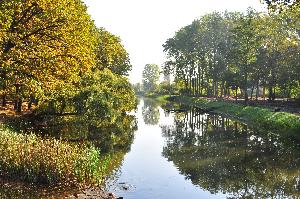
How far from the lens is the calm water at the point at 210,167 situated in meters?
21.0

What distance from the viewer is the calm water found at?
826 inches

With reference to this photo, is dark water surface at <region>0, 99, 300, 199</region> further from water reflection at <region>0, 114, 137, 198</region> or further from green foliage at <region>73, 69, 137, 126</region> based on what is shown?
green foliage at <region>73, 69, 137, 126</region>

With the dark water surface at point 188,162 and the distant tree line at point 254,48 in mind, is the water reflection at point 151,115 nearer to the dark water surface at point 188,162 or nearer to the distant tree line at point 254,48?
the dark water surface at point 188,162

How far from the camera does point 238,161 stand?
28641 millimetres

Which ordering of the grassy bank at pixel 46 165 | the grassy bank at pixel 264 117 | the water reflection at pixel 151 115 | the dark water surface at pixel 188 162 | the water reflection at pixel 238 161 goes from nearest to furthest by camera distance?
the grassy bank at pixel 46 165, the dark water surface at pixel 188 162, the water reflection at pixel 238 161, the grassy bank at pixel 264 117, the water reflection at pixel 151 115

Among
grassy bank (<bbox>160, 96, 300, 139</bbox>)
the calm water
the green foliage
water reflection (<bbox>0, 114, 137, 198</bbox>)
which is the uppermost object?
the green foliage

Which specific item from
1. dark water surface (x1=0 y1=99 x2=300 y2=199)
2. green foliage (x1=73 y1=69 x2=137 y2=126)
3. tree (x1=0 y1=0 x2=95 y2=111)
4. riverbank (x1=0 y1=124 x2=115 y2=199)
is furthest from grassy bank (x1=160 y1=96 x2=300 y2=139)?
riverbank (x1=0 y1=124 x2=115 y2=199)

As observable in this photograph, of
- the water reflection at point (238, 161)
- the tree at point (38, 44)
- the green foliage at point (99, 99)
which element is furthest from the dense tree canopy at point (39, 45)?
the water reflection at point (238, 161)

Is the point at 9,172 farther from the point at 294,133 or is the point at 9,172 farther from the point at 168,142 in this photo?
the point at 294,133

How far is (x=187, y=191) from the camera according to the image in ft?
69.3

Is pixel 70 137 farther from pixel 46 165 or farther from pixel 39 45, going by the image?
pixel 46 165

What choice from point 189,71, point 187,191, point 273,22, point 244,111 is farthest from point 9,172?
point 189,71

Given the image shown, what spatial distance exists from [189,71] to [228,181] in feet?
323

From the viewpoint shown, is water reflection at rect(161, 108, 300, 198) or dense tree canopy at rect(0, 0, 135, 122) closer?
water reflection at rect(161, 108, 300, 198)
